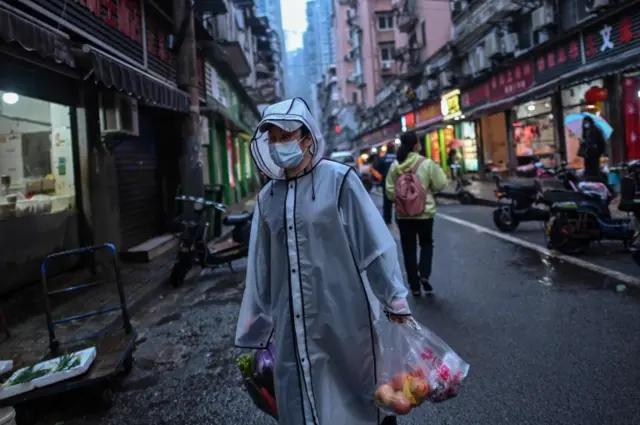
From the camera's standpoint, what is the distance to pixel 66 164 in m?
8.36

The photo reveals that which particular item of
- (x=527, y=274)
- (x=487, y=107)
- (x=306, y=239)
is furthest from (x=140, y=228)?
(x=487, y=107)

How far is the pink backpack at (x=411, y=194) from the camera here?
5.75 metres

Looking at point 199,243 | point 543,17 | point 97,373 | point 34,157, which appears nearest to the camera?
point 97,373

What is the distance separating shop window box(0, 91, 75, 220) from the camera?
704cm

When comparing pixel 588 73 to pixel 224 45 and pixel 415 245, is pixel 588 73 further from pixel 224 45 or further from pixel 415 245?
pixel 224 45

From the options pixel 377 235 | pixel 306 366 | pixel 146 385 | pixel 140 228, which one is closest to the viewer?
pixel 306 366

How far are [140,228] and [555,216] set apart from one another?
310 inches

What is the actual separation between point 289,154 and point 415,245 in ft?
12.9

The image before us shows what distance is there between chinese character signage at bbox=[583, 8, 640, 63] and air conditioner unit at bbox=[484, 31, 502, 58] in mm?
6116

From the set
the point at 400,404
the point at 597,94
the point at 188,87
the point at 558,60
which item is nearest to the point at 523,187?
the point at 597,94

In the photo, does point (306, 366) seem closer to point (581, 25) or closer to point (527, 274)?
point (527, 274)

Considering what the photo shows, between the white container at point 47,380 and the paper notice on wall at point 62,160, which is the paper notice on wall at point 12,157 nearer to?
the paper notice on wall at point 62,160

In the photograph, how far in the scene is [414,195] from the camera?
18.9 ft

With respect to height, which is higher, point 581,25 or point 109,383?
point 581,25
